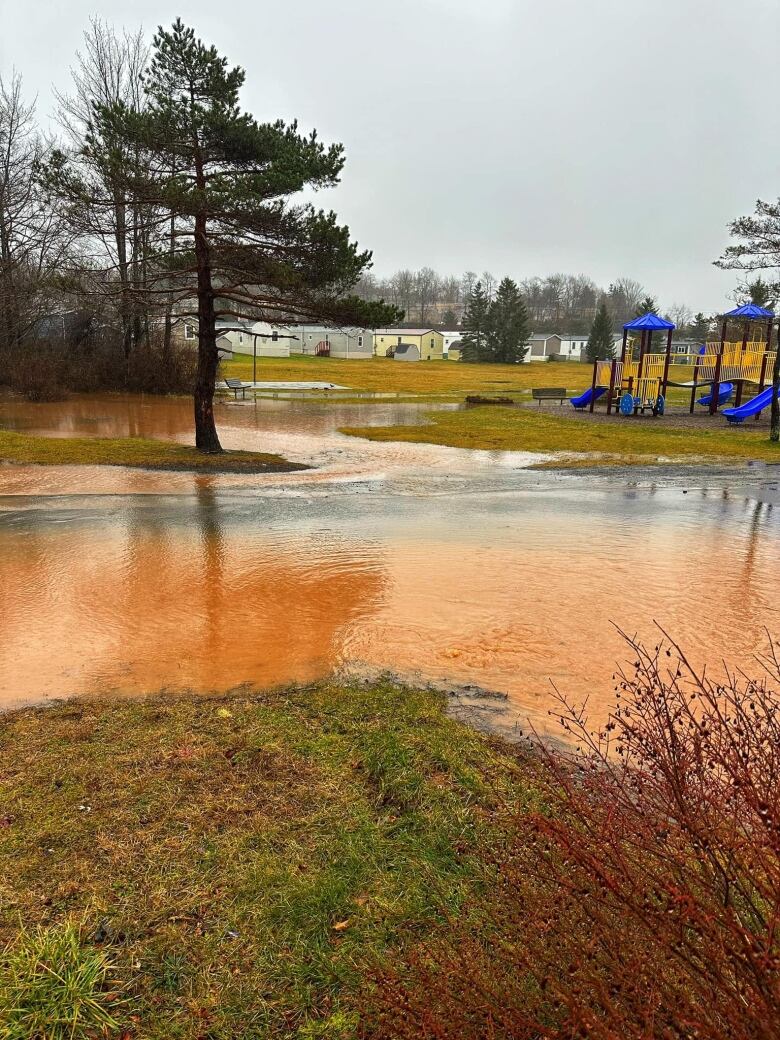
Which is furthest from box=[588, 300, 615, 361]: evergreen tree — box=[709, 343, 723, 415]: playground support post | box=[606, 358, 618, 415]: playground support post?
box=[606, 358, 618, 415]: playground support post

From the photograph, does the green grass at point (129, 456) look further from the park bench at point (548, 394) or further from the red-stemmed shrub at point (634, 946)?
the park bench at point (548, 394)

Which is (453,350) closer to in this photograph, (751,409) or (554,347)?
(554,347)

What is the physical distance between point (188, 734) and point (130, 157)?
12.9 meters

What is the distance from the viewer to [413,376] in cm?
5700

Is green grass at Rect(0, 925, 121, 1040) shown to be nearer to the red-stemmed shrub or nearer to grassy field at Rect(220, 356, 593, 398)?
the red-stemmed shrub

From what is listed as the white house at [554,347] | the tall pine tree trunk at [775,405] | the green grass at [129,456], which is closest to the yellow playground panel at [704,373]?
the tall pine tree trunk at [775,405]

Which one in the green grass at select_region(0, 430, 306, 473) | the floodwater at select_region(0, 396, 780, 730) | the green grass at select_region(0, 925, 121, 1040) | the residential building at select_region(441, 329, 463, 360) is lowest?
the floodwater at select_region(0, 396, 780, 730)

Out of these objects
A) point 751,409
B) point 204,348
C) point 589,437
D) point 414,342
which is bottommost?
point 589,437

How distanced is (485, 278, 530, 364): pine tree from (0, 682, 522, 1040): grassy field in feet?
255

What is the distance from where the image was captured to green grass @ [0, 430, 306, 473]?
16.1 meters

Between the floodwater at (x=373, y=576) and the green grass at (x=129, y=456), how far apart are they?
0.79m

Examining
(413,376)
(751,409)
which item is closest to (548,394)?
(751,409)

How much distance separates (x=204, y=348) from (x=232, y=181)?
397 cm

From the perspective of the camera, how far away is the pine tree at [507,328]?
77875 millimetres
